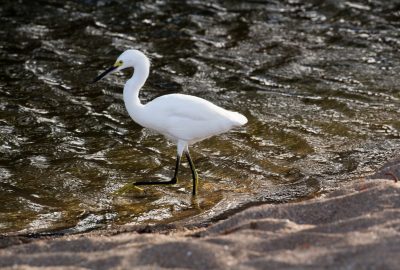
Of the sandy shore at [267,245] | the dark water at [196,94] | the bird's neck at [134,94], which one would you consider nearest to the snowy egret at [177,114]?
the bird's neck at [134,94]

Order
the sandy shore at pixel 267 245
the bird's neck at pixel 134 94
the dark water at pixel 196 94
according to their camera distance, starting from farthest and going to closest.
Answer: the dark water at pixel 196 94 → the bird's neck at pixel 134 94 → the sandy shore at pixel 267 245

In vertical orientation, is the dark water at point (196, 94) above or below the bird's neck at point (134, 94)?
below

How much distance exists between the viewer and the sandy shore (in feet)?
14.9

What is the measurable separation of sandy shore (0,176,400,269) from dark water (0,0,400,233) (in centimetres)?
139

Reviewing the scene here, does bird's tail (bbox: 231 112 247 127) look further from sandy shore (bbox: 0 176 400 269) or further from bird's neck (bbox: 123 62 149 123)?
sandy shore (bbox: 0 176 400 269)

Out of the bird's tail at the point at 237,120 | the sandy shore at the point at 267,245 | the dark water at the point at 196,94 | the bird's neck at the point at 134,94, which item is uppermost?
the bird's neck at the point at 134,94

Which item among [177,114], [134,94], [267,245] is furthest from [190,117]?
[267,245]

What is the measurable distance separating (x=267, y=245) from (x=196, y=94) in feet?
17.4

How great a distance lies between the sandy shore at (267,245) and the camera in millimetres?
4547

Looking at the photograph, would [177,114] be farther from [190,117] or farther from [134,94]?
[134,94]

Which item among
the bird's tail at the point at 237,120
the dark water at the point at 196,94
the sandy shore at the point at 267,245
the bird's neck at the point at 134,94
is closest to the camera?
the sandy shore at the point at 267,245

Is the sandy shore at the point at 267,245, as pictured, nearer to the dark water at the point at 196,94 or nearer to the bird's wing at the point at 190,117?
the dark water at the point at 196,94

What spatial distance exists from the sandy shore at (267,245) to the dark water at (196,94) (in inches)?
54.7

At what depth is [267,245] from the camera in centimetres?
482
